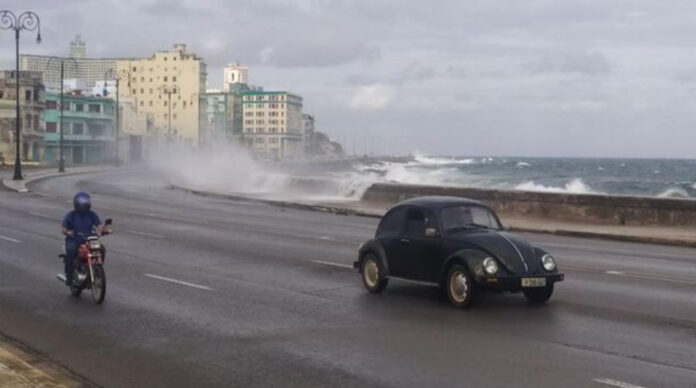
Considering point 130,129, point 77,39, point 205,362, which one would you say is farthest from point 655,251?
point 77,39

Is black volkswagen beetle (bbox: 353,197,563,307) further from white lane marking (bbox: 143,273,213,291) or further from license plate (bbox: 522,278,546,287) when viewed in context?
white lane marking (bbox: 143,273,213,291)

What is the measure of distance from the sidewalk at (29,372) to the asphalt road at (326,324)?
23 cm

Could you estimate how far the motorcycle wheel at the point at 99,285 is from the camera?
1273 cm

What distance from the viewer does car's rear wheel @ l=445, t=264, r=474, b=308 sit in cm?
1212

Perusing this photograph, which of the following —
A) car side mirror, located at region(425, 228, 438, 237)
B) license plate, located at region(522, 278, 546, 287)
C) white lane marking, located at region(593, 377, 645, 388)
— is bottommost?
white lane marking, located at region(593, 377, 645, 388)

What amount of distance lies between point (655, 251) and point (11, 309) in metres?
15.1

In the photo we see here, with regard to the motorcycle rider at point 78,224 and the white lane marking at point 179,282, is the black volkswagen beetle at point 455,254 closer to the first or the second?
the white lane marking at point 179,282

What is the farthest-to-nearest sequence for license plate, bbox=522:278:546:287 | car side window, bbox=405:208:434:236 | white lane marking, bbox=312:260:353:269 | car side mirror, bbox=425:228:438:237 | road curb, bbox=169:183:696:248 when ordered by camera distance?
road curb, bbox=169:183:696:248, white lane marking, bbox=312:260:353:269, car side window, bbox=405:208:434:236, car side mirror, bbox=425:228:438:237, license plate, bbox=522:278:546:287

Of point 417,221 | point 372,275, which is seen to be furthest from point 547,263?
point 372,275

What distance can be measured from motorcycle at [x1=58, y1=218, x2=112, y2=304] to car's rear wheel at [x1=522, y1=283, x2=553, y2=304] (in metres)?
5.72

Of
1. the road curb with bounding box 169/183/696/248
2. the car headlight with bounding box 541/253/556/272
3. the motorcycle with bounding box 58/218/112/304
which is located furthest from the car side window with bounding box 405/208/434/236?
the road curb with bounding box 169/183/696/248

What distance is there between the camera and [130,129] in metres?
147

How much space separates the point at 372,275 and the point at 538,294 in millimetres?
2571

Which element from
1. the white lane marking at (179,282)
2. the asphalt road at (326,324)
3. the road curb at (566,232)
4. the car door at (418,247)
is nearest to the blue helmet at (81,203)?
the asphalt road at (326,324)
